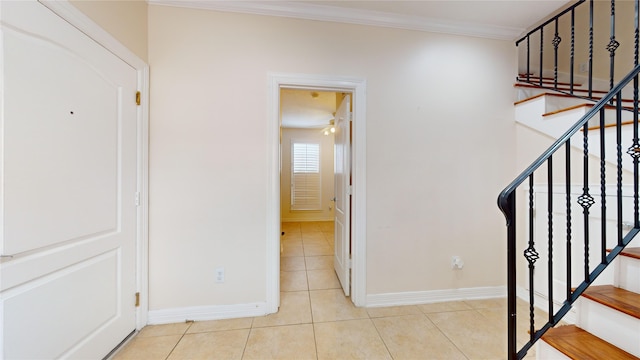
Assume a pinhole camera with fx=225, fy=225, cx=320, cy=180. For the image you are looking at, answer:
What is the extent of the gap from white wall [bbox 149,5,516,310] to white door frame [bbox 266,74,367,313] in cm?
7

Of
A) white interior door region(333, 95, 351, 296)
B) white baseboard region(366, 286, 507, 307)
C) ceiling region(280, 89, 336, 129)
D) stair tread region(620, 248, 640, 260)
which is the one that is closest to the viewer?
stair tread region(620, 248, 640, 260)

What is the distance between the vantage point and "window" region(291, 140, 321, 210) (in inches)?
230

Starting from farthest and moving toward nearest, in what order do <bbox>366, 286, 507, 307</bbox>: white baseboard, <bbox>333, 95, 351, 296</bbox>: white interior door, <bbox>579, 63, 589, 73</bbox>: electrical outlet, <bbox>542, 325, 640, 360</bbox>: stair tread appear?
1. <bbox>579, 63, 589, 73</bbox>: electrical outlet
2. <bbox>333, 95, 351, 296</bbox>: white interior door
3. <bbox>366, 286, 507, 307</bbox>: white baseboard
4. <bbox>542, 325, 640, 360</bbox>: stair tread

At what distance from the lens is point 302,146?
584 cm

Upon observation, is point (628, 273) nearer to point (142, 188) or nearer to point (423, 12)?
point (423, 12)

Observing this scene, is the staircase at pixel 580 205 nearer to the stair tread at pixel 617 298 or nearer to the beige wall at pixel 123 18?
the stair tread at pixel 617 298

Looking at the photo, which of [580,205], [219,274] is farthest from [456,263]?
[219,274]

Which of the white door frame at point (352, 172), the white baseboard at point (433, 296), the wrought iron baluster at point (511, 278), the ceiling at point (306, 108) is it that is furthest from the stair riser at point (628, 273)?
the ceiling at point (306, 108)

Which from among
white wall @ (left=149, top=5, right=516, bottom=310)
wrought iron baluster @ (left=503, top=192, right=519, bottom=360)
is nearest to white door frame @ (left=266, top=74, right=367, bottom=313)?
white wall @ (left=149, top=5, right=516, bottom=310)

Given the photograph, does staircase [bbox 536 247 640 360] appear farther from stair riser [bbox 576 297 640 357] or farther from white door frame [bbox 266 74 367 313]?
white door frame [bbox 266 74 367 313]

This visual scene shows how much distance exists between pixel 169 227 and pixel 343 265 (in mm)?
1644

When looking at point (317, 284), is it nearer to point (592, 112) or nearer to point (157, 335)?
point (157, 335)

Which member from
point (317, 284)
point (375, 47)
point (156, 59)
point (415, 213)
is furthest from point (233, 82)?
point (317, 284)

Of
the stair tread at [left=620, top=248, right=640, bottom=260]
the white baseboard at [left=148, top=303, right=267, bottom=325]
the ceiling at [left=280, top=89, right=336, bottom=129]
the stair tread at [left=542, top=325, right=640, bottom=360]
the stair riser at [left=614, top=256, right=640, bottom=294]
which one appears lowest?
the white baseboard at [left=148, top=303, right=267, bottom=325]
